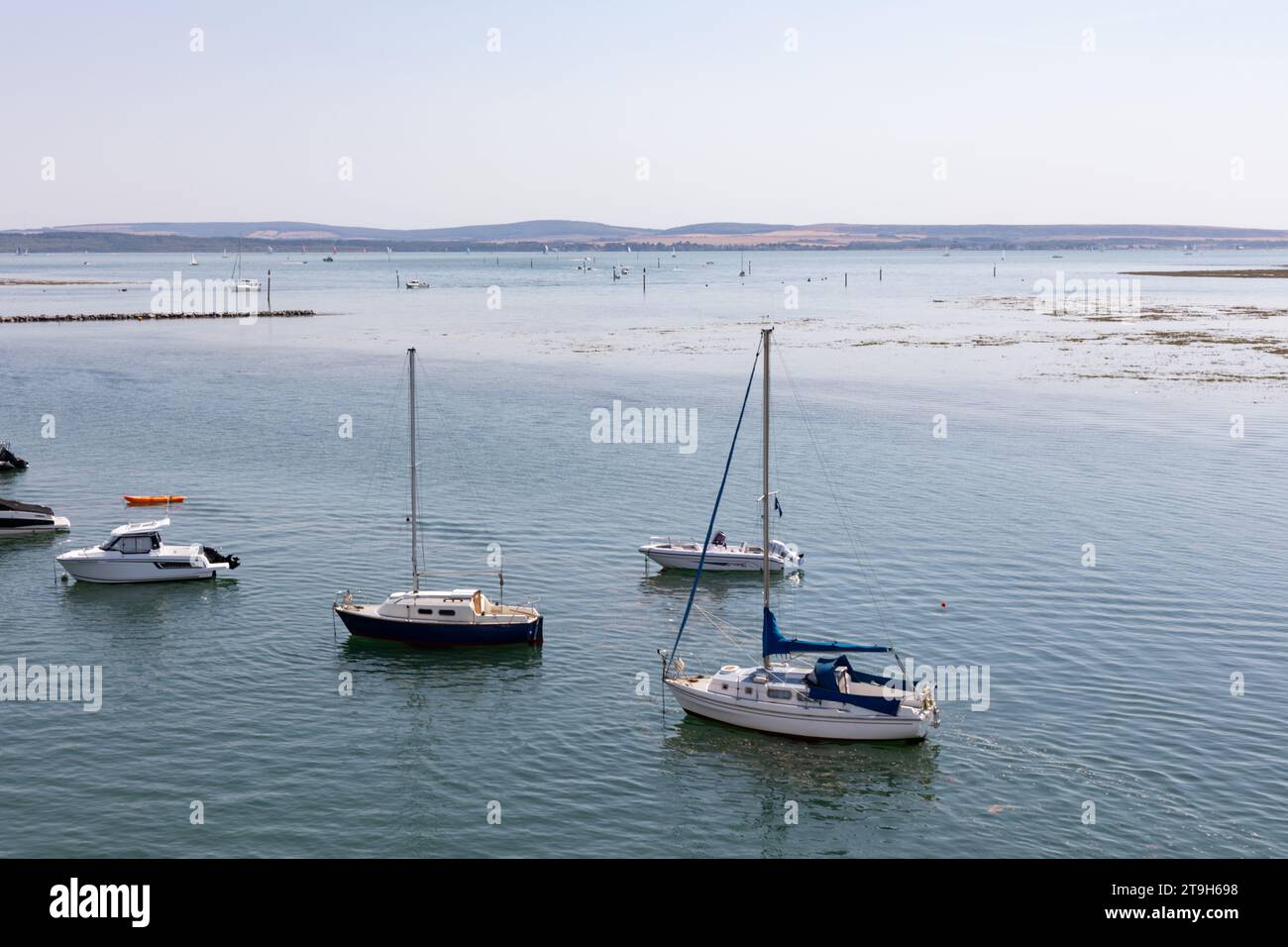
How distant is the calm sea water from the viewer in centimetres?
3897

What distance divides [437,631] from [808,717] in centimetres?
1856

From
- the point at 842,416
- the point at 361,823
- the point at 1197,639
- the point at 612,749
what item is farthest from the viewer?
the point at 842,416

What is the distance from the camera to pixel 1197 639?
179 ft

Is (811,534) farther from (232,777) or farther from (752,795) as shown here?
(232,777)

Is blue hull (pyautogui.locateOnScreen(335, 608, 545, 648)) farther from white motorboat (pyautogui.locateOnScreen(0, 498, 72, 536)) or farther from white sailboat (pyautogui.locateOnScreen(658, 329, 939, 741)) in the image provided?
white motorboat (pyautogui.locateOnScreen(0, 498, 72, 536))

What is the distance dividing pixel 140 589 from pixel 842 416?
7029 cm

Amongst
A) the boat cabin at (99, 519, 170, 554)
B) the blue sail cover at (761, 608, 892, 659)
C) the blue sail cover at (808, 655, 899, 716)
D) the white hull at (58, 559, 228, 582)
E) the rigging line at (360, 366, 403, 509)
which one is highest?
the rigging line at (360, 366, 403, 509)

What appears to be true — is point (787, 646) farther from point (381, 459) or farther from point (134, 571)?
point (381, 459)

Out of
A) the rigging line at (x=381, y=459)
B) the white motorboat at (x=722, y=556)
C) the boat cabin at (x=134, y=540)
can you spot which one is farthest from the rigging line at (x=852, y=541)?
the boat cabin at (x=134, y=540)

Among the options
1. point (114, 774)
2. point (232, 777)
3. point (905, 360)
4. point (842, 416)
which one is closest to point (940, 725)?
point (232, 777)

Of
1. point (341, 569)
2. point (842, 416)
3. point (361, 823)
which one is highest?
point (842, 416)

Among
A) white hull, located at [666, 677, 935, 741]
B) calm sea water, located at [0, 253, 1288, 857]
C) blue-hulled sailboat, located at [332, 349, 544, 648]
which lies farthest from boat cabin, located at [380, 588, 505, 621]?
white hull, located at [666, 677, 935, 741]

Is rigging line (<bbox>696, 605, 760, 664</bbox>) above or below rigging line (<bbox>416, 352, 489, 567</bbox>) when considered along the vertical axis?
below
